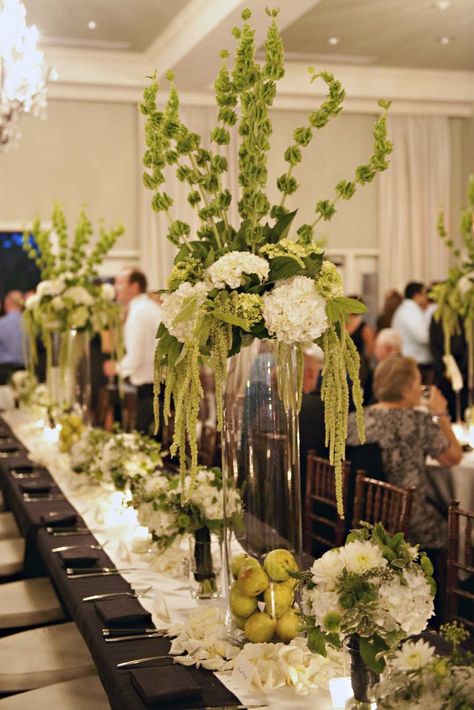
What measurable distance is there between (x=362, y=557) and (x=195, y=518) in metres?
1.03

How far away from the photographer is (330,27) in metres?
10.2

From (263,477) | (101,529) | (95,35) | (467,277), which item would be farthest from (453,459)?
(95,35)

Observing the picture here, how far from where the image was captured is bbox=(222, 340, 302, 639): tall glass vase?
244cm

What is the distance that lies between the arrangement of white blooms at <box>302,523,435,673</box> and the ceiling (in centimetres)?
692

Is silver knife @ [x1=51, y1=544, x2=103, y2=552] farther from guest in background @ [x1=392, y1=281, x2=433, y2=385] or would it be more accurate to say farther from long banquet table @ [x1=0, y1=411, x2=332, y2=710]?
guest in background @ [x1=392, y1=281, x2=433, y2=385]

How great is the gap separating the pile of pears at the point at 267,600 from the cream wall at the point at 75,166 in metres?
9.51

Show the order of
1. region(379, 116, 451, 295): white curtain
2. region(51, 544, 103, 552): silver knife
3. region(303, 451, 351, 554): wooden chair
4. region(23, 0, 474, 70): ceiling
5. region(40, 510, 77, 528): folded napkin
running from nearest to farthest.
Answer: region(51, 544, 103, 552): silver knife, region(40, 510, 77, 528): folded napkin, region(303, 451, 351, 554): wooden chair, region(23, 0, 474, 70): ceiling, region(379, 116, 451, 295): white curtain

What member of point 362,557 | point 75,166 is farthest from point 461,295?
point 75,166

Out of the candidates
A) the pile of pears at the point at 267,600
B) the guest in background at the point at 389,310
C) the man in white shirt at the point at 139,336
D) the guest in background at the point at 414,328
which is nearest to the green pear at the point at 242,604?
the pile of pears at the point at 267,600

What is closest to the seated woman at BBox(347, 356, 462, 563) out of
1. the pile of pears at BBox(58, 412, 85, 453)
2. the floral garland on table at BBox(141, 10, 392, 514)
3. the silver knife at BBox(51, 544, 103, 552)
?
the pile of pears at BBox(58, 412, 85, 453)

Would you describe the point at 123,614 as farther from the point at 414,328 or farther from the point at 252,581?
the point at 414,328

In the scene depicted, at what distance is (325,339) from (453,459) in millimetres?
2872

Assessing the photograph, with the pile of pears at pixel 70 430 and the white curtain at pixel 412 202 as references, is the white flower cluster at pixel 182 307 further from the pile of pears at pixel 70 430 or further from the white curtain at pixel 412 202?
the white curtain at pixel 412 202

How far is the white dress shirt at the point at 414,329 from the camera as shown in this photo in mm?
9797
